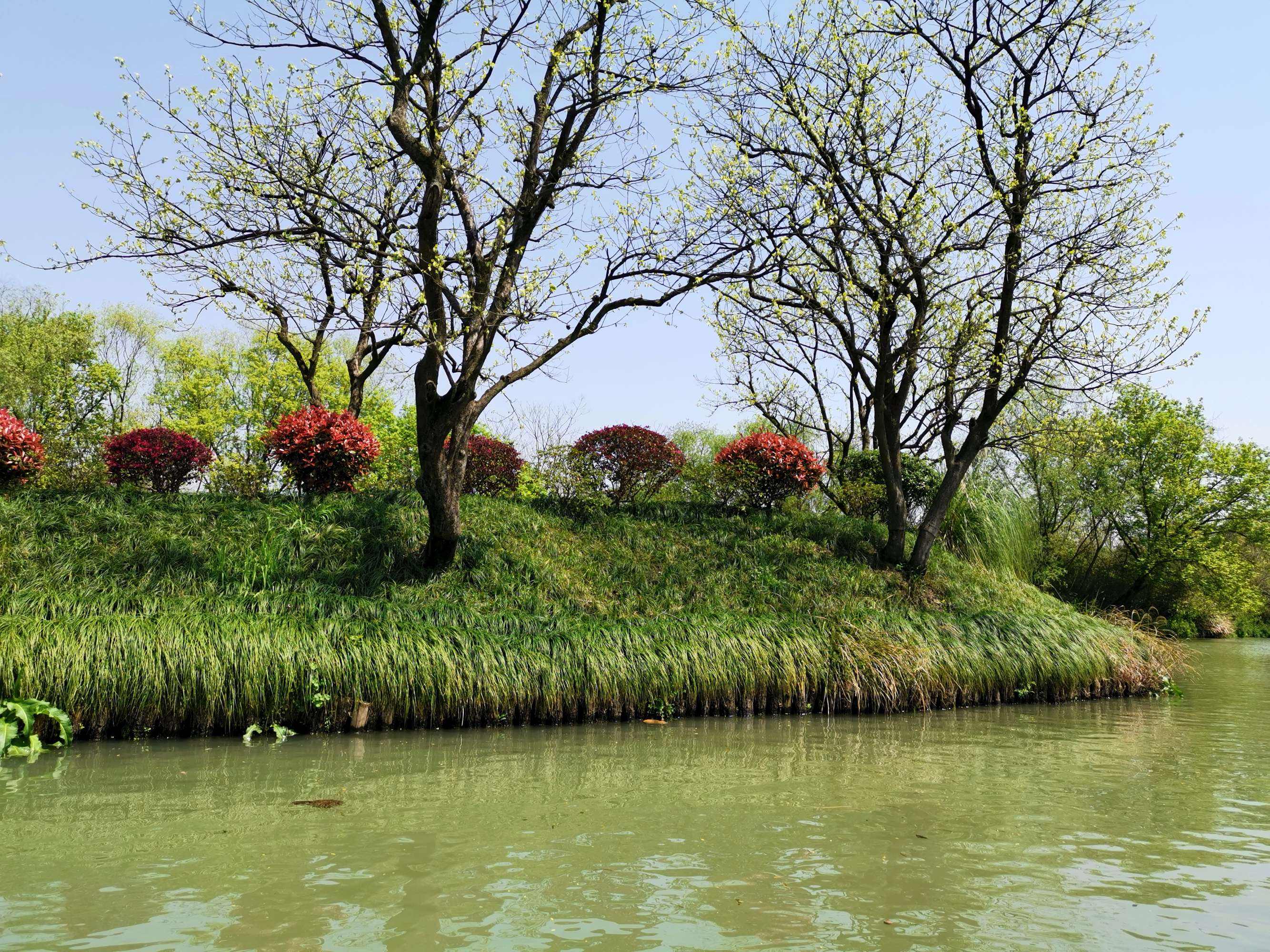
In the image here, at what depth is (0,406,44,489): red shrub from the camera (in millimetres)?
11859

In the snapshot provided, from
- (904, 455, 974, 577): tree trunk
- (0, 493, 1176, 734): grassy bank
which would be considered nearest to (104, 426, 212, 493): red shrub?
(0, 493, 1176, 734): grassy bank

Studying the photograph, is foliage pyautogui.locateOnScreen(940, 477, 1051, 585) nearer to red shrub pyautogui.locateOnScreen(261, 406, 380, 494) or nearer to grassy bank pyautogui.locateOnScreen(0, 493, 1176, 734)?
grassy bank pyautogui.locateOnScreen(0, 493, 1176, 734)

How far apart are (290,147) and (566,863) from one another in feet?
36.5

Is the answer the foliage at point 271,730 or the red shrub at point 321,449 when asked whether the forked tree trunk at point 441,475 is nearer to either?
the red shrub at point 321,449

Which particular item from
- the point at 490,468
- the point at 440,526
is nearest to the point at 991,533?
the point at 490,468

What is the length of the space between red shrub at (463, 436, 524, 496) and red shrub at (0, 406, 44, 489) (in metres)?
6.03

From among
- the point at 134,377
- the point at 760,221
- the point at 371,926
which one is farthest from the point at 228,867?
the point at 134,377

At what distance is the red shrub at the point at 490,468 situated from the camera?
14.6 metres

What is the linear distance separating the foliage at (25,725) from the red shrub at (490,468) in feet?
24.8

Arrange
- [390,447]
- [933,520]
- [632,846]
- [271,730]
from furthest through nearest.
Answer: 1. [390,447]
2. [933,520]
3. [271,730]
4. [632,846]

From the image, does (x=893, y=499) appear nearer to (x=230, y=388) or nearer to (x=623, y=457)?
(x=623, y=457)

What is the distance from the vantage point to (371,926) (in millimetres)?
3648

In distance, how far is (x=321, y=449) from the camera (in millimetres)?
12719

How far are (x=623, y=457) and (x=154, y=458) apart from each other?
7.29 meters
